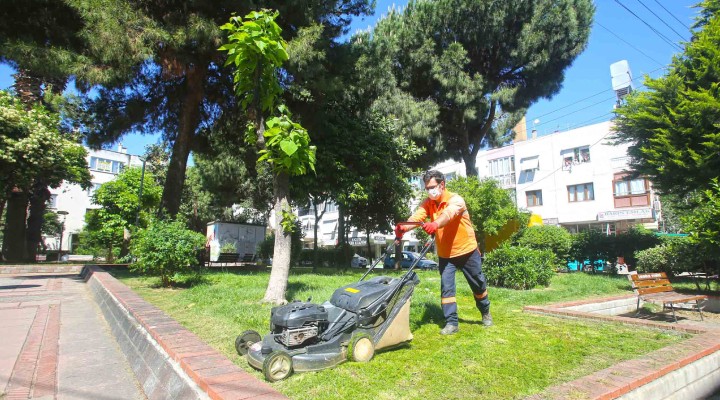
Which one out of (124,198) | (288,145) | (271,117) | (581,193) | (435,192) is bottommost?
(435,192)

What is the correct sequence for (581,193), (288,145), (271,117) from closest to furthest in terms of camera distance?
(288,145) < (271,117) < (581,193)

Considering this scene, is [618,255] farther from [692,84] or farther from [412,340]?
[412,340]

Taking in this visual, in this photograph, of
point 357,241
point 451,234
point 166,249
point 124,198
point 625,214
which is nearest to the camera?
point 451,234

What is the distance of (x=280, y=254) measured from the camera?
6.95 meters

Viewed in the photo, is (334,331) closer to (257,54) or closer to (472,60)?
(257,54)

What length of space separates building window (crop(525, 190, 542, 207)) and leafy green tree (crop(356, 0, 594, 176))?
1733 cm

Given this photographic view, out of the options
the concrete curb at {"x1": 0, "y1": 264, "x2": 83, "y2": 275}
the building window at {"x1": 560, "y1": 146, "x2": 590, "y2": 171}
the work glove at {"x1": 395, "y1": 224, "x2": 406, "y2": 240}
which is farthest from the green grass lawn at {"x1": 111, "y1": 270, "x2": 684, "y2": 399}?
the building window at {"x1": 560, "y1": 146, "x2": 590, "y2": 171}

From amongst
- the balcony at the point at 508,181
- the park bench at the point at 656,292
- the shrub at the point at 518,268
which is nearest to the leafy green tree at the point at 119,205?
the shrub at the point at 518,268

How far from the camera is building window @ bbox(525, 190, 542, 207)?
1458 inches

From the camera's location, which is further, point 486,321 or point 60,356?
point 486,321

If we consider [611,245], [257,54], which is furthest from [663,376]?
[611,245]

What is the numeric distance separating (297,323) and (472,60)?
798 inches

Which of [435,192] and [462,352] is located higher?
[435,192]

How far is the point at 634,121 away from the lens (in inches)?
492
